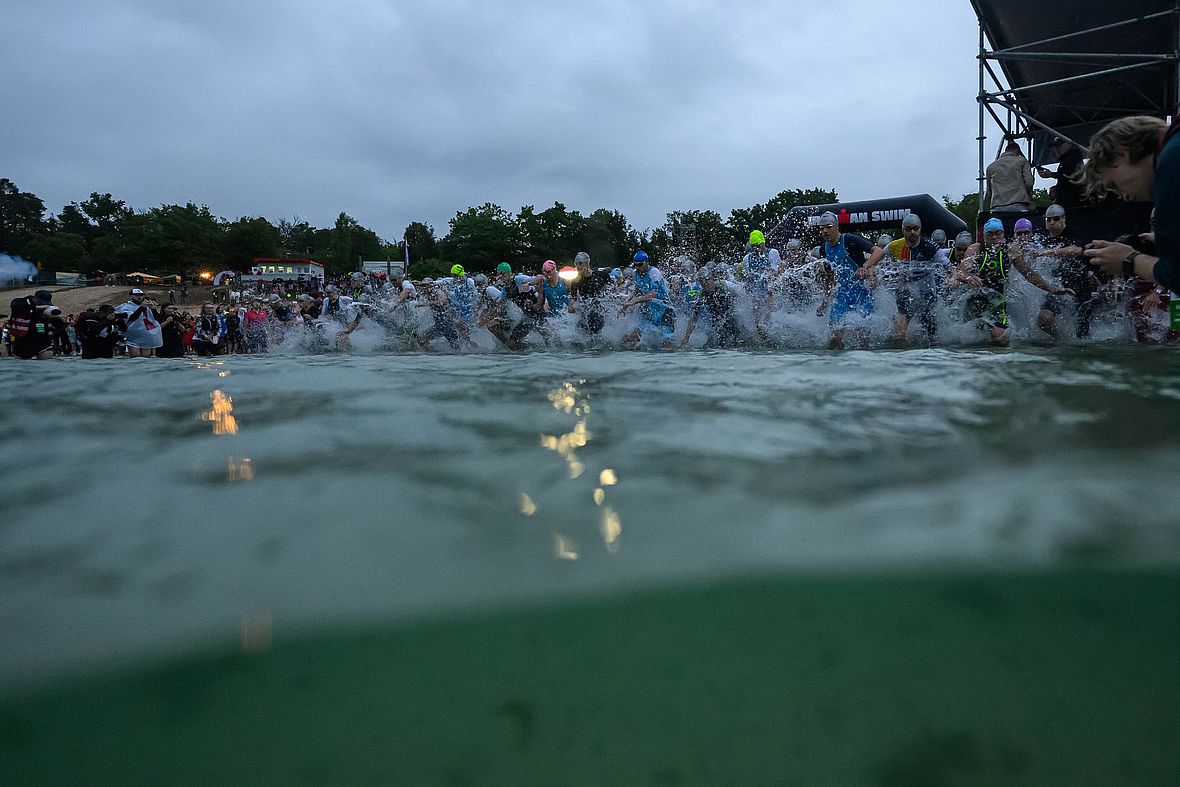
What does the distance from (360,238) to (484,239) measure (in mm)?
29749

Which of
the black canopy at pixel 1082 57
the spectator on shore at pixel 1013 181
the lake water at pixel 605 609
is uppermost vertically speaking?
the black canopy at pixel 1082 57

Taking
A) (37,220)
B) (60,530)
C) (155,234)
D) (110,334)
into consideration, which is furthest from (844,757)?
(37,220)

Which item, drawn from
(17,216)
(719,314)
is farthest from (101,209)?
(719,314)

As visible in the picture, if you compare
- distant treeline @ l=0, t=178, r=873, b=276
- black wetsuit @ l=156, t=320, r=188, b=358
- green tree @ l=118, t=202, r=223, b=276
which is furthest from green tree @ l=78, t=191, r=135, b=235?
black wetsuit @ l=156, t=320, r=188, b=358

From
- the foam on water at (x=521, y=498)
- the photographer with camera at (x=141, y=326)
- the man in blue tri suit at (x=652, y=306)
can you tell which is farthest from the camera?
the photographer with camera at (x=141, y=326)

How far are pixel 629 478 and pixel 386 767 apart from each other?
907mm

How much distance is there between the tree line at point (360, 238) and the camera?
61719 mm

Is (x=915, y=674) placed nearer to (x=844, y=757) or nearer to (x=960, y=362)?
(x=844, y=757)

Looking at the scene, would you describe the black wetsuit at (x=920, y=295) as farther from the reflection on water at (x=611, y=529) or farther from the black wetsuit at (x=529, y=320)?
the reflection on water at (x=611, y=529)

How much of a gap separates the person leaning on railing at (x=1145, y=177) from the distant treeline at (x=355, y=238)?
49170 millimetres

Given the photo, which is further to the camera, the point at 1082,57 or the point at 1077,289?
the point at 1082,57

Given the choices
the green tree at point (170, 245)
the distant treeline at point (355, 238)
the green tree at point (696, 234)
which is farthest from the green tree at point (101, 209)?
the green tree at point (696, 234)

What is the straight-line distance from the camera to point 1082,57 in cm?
977

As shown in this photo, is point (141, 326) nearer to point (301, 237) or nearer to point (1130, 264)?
point (1130, 264)
